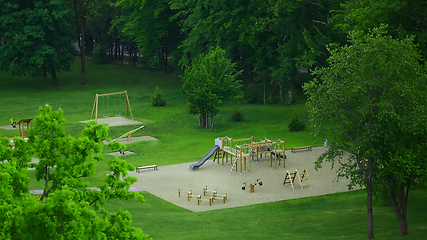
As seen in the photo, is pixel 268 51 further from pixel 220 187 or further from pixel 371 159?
pixel 371 159

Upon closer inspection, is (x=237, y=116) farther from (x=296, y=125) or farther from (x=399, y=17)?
(x=399, y=17)

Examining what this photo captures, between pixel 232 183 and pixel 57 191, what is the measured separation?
1715 cm

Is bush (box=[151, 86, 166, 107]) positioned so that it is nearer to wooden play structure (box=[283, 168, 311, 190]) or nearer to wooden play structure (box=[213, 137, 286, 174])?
wooden play structure (box=[213, 137, 286, 174])

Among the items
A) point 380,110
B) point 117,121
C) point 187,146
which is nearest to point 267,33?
point 117,121

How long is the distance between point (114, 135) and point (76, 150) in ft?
90.1

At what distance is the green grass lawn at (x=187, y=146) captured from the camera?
61.0 feet

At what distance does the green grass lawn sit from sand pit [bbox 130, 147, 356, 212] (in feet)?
2.93

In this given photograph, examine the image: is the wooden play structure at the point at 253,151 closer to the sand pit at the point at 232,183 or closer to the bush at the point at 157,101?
the sand pit at the point at 232,183

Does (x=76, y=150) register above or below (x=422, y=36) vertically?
below

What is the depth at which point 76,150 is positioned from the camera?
34.4 ft

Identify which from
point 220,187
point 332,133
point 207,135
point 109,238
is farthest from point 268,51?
point 109,238

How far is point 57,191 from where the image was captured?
955 cm

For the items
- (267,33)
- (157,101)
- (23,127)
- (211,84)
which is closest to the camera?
(23,127)

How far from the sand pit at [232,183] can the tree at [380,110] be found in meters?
7.20
